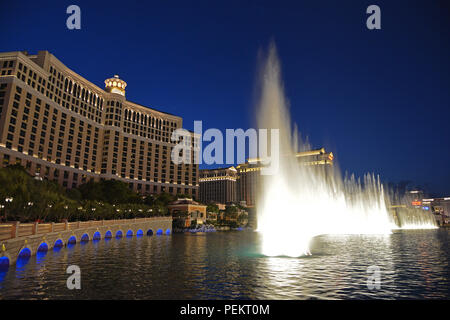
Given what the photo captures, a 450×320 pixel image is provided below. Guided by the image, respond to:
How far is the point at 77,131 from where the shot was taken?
116625 mm

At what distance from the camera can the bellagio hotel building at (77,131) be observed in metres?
88.1

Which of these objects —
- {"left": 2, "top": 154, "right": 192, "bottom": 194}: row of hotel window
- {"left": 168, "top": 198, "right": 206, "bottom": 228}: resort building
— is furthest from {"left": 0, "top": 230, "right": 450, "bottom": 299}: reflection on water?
{"left": 168, "top": 198, "right": 206, "bottom": 228}: resort building

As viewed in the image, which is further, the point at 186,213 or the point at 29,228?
the point at 186,213

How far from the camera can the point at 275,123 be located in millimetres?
44969

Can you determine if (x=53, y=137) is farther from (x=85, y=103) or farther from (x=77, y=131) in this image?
(x=85, y=103)

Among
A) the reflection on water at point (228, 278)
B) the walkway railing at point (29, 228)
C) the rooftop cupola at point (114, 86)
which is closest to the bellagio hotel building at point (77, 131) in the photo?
the rooftop cupola at point (114, 86)

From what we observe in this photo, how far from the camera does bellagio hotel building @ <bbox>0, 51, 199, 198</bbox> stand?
3469 inches

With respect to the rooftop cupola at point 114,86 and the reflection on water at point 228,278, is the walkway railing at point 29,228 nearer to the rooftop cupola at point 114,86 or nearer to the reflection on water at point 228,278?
the reflection on water at point 228,278

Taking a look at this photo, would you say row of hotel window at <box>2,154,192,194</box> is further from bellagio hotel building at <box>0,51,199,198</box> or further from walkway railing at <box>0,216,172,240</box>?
walkway railing at <box>0,216,172,240</box>

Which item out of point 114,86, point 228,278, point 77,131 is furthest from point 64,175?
point 228,278

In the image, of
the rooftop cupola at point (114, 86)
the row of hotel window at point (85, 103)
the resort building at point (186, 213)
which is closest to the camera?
the row of hotel window at point (85, 103)
